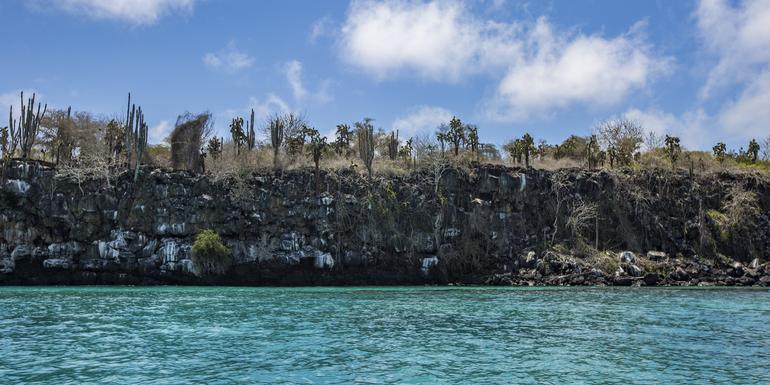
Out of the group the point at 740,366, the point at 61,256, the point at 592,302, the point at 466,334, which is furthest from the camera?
the point at 61,256

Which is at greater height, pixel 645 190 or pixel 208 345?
pixel 645 190

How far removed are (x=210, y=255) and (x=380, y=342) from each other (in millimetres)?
29093

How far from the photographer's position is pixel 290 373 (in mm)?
12602

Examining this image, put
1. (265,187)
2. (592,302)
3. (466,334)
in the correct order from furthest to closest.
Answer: (265,187), (592,302), (466,334)

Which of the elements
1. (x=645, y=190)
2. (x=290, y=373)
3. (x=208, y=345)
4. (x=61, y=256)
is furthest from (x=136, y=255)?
(x=645, y=190)

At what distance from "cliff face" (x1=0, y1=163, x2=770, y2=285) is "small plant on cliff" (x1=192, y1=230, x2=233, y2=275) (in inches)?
24.8

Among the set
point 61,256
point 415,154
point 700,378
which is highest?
point 415,154

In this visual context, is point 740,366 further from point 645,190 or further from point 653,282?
point 645,190

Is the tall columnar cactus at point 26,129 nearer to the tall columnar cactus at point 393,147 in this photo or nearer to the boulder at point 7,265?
the boulder at point 7,265

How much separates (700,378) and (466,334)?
726 cm

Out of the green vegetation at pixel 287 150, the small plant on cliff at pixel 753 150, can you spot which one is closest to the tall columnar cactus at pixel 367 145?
the green vegetation at pixel 287 150

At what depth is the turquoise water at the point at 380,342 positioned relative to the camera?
12.5m

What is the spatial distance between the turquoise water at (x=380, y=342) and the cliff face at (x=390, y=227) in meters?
15.7

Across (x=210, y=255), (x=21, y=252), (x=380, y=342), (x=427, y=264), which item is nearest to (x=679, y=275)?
(x=427, y=264)
